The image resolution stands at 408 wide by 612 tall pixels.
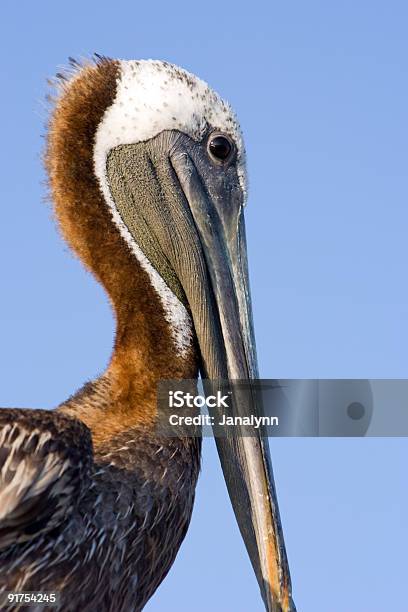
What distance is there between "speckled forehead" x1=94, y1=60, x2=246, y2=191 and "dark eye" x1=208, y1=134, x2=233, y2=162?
40 mm

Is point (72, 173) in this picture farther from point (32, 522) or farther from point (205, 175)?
point (32, 522)

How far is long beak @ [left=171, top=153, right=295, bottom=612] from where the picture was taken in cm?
671

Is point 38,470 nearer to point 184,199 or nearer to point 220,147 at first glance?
point 184,199

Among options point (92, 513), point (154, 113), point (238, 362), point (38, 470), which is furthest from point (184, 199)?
point (38, 470)

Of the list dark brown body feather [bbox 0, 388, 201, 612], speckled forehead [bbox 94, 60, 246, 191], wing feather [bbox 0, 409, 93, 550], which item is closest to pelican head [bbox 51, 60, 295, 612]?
speckled forehead [bbox 94, 60, 246, 191]

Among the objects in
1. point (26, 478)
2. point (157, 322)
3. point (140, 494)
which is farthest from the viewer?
point (157, 322)

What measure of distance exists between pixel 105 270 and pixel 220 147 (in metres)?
0.80

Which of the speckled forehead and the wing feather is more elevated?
the speckled forehead

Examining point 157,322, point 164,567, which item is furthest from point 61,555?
point 157,322

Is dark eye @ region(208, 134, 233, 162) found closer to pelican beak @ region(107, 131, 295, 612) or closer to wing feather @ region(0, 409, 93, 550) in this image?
pelican beak @ region(107, 131, 295, 612)

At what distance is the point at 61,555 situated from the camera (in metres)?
5.95

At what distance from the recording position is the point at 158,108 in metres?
7.09

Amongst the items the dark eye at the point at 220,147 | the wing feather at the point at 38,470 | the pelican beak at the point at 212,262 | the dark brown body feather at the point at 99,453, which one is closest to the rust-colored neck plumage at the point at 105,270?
the dark brown body feather at the point at 99,453

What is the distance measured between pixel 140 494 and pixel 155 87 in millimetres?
1915
